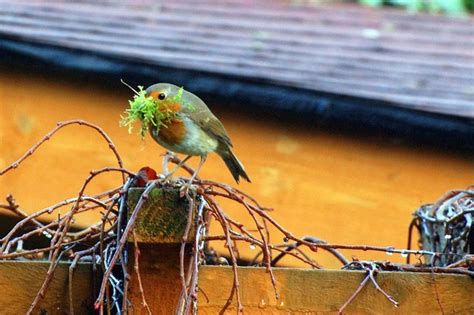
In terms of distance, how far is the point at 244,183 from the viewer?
491cm

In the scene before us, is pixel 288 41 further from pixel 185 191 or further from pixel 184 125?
pixel 185 191

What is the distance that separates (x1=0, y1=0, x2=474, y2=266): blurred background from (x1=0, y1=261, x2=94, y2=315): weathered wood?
2734 millimetres

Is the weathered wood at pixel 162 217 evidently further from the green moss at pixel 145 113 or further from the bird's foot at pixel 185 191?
the green moss at pixel 145 113

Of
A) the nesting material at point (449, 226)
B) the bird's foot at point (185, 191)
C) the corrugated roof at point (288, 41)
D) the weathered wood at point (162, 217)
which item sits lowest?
the weathered wood at point (162, 217)

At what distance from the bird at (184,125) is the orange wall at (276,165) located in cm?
212

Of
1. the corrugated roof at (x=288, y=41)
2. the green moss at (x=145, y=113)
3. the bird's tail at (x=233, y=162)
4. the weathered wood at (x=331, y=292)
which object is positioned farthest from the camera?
the corrugated roof at (x=288, y=41)

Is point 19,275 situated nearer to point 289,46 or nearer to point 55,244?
point 55,244

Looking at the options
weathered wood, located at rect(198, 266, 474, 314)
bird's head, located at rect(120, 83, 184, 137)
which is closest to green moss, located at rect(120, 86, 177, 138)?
bird's head, located at rect(120, 83, 184, 137)

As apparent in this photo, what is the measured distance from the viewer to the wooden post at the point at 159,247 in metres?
1.88

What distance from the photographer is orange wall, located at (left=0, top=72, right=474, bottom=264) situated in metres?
4.84

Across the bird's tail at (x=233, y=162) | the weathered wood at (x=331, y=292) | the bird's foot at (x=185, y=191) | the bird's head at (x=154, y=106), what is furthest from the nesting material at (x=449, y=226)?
the bird's foot at (x=185, y=191)

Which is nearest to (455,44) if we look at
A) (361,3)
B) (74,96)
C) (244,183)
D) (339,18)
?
(339,18)

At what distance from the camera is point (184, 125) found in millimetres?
2467

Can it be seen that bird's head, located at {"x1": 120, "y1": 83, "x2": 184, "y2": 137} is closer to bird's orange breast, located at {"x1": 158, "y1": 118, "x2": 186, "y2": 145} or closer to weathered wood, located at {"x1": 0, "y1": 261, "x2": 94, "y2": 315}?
bird's orange breast, located at {"x1": 158, "y1": 118, "x2": 186, "y2": 145}
